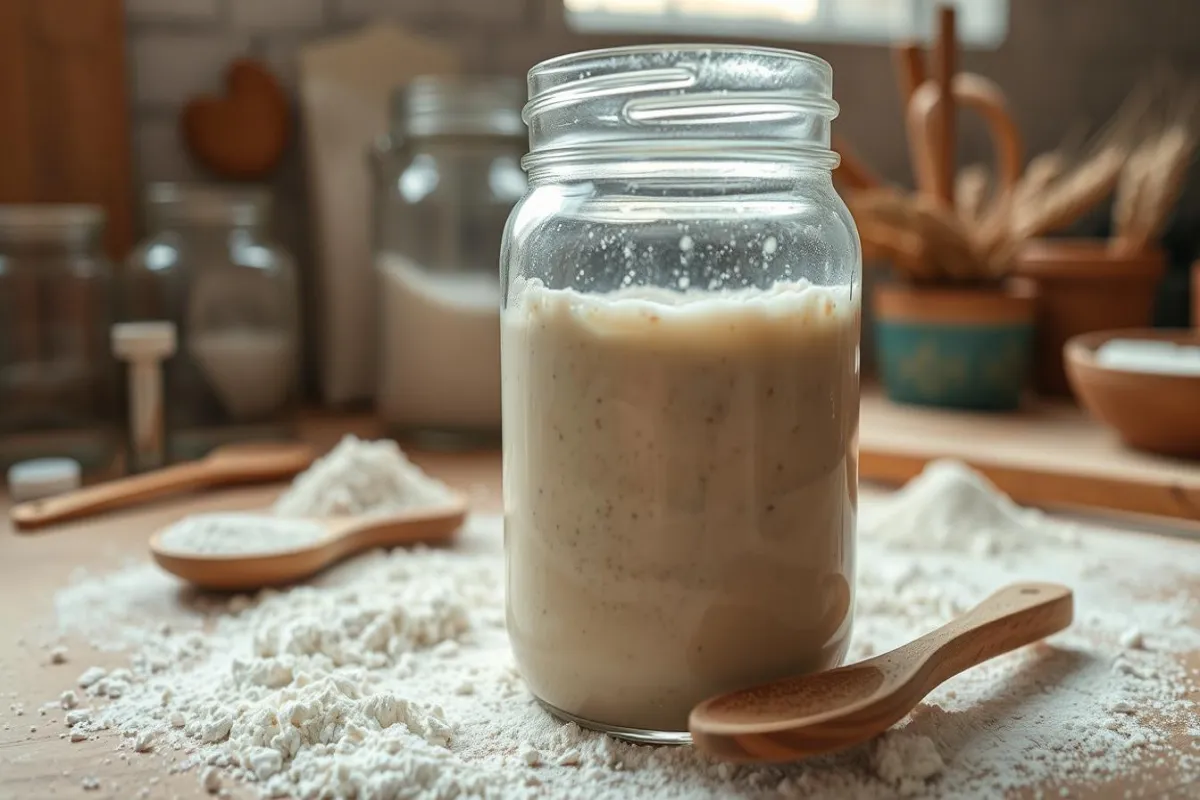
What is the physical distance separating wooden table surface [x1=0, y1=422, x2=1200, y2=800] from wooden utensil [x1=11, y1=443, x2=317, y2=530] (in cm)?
1

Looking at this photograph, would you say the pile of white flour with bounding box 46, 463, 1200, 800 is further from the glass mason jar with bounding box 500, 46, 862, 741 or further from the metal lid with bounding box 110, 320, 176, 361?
the metal lid with bounding box 110, 320, 176, 361

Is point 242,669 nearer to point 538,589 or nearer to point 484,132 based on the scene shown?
point 538,589

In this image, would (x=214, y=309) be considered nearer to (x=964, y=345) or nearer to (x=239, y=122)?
(x=239, y=122)

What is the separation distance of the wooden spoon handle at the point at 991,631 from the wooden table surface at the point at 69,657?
0.09 meters

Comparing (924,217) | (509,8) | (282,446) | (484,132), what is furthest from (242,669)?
(509,8)

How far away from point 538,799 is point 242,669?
21cm

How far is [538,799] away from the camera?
0.52 meters

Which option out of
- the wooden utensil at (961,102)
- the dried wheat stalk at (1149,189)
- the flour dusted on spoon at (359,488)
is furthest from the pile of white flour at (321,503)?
the dried wheat stalk at (1149,189)

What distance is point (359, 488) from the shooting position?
94 cm

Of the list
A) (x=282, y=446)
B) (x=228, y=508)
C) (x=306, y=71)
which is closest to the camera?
(x=228, y=508)

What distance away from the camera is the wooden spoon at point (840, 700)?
50 centimetres

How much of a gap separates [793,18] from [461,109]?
0.72 m

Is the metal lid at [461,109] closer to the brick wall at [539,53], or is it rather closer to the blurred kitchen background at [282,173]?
the blurred kitchen background at [282,173]

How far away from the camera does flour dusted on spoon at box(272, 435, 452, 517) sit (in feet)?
3.05
